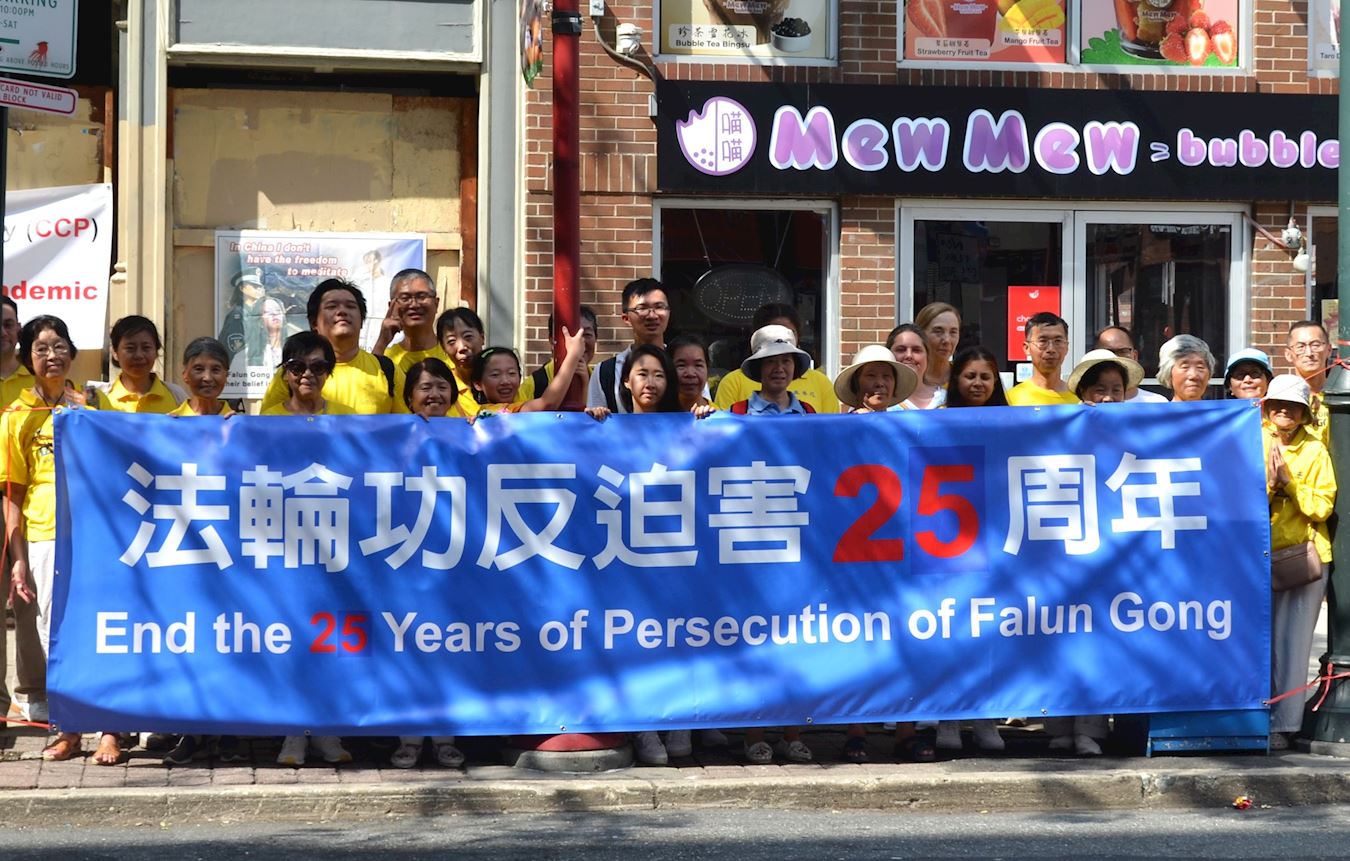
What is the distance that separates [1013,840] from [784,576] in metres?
1.47

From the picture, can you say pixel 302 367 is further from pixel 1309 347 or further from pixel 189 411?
pixel 1309 347

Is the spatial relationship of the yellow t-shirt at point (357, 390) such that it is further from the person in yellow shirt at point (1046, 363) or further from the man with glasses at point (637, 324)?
the person in yellow shirt at point (1046, 363)

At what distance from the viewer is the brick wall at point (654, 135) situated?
1198 cm

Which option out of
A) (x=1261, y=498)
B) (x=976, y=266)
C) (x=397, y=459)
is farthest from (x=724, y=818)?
(x=976, y=266)

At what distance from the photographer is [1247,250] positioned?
1269 cm

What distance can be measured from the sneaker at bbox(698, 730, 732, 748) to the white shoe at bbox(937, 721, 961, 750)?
93 cm

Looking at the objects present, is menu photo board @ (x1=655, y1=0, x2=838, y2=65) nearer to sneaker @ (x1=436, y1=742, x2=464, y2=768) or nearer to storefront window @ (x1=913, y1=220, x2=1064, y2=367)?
storefront window @ (x1=913, y1=220, x2=1064, y2=367)

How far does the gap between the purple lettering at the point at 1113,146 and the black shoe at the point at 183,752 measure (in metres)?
7.44

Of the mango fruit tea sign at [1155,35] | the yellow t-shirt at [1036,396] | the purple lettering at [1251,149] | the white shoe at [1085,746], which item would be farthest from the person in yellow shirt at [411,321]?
the purple lettering at [1251,149]

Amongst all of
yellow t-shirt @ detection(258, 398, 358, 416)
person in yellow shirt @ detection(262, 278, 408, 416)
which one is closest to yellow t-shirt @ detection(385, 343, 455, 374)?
person in yellow shirt @ detection(262, 278, 408, 416)

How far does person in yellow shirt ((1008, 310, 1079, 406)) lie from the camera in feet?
27.2

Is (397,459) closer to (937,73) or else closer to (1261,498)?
(1261,498)

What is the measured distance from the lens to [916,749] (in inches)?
302

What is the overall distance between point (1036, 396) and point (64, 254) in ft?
21.8
